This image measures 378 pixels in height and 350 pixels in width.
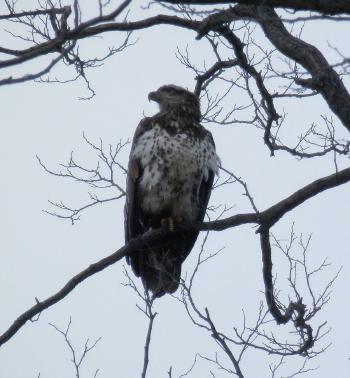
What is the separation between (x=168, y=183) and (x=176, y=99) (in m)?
0.89

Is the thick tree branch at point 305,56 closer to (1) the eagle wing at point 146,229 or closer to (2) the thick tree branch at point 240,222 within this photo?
(2) the thick tree branch at point 240,222

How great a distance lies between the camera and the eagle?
6094 millimetres

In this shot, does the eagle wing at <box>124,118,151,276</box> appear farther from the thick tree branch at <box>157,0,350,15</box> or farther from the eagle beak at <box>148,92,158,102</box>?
the thick tree branch at <box>157,0,350,15</box>

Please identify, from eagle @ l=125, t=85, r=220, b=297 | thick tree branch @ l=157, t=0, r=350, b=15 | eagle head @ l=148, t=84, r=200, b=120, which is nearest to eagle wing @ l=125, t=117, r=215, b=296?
eagle @ l=125, t=85, r=220, b=297

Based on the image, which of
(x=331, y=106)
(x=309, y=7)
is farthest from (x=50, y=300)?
(x=309, y=7)

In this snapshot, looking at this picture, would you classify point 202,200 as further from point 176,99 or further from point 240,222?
point 240,222

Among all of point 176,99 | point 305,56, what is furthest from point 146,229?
point 305,56

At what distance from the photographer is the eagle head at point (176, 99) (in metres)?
6.52

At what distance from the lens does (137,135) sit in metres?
6.36

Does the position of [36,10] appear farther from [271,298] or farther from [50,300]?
[271,298]

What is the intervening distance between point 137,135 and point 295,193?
7.27 feet

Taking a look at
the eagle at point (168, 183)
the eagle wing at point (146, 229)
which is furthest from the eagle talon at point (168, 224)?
the eagle wing at point (146, 229)

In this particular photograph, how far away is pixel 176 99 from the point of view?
666cm

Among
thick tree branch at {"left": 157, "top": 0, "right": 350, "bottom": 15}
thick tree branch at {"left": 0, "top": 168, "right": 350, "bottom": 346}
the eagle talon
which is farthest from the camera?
the eagle talon
